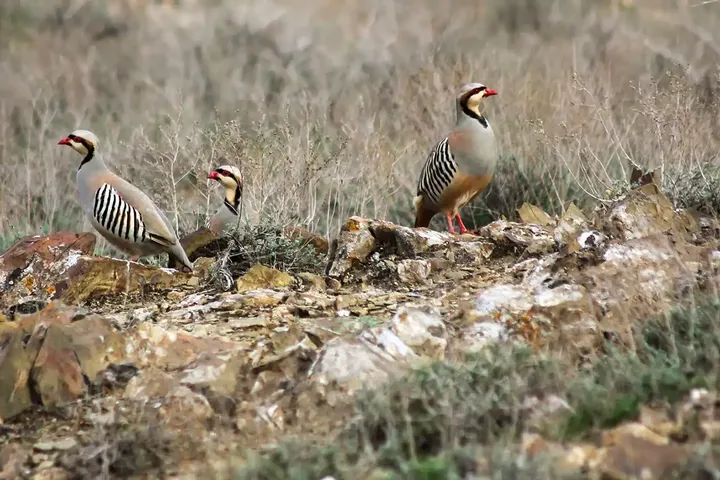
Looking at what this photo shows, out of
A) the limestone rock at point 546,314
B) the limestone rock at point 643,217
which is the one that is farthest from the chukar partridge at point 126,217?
the limestone rock at point 643,217

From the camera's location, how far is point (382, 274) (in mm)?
A: 5434

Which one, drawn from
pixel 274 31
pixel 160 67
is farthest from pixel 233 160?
pixel 274 31

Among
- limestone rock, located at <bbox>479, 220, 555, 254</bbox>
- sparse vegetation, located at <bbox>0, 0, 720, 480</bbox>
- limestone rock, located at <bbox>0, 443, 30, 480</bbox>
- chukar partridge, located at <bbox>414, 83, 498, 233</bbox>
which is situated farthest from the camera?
chukar partridge, located at <bbox>414, 83, 498, 233</bbox>

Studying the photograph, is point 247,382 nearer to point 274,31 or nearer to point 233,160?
point 233,160

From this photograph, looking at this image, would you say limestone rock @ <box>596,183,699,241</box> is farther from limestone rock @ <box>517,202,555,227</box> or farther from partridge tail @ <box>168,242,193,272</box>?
partridge tail @ <box>168,242,193,272</box>

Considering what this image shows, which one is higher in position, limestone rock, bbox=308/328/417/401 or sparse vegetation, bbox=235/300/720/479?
sparse vegetation, bbox=235/300/720/479

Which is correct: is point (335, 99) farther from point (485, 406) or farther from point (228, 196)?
point (485, 406)

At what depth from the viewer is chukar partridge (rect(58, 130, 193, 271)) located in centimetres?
617

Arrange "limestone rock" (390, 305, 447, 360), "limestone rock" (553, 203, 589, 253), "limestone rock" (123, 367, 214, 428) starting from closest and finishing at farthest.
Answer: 1. "limestone rock" (123, 367, 214, 428)
2. "limestone rock" (390, 305, 447, 360)
3. "limestone rock" (553, 203, 589, 253)

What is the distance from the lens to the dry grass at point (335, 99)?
7207 mm

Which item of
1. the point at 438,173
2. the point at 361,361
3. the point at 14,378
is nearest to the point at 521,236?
the point at 438,173

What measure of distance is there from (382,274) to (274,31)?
1349cm

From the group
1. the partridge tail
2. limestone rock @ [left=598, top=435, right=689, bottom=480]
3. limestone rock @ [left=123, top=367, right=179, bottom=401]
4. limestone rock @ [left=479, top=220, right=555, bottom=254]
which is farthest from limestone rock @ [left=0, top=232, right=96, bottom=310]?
limestone rock @ [left=598, top=435, right=689, bottom=480]

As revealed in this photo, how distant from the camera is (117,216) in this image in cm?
629
